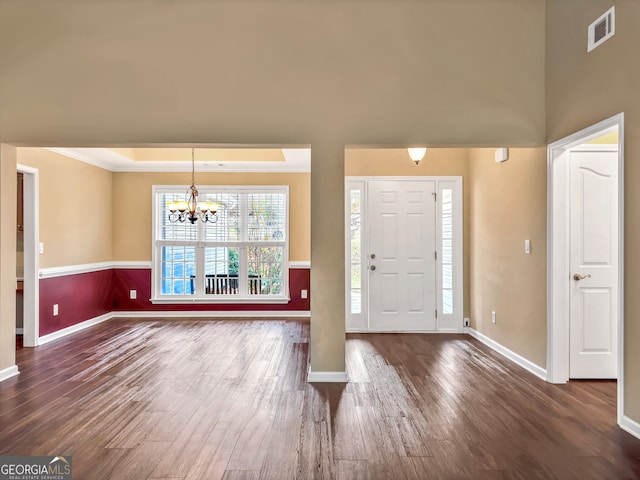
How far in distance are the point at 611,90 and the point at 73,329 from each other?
21.5 ft

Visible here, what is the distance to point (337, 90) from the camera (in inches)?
142

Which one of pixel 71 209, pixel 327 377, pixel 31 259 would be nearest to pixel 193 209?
pixel 71 209

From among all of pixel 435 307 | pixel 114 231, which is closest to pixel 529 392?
pixel 435 307

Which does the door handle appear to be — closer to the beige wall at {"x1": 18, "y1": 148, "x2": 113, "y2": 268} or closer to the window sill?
the window sill

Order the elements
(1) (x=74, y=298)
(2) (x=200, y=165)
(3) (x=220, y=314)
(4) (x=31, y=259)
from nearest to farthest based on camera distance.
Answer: (4) (x=31, y=259)
(1) (x=74, y=298)
(2) (x=200, y=165)
(3) (x=220, y=314)

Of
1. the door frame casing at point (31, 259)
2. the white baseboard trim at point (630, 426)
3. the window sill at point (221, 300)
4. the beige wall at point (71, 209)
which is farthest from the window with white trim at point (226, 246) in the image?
the white baseboard trim at point (630, 426)

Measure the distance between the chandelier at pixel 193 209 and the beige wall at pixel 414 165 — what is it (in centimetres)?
214

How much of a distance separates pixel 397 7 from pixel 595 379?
385 centimetres

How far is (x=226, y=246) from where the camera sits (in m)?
6.63

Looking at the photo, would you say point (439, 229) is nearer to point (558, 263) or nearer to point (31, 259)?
point (558, 263)

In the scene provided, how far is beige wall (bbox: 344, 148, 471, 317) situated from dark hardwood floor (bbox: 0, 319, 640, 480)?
223 centimetres

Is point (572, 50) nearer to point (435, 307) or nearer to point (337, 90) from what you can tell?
point (337, 90)

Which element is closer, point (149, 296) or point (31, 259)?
point (31, 259)

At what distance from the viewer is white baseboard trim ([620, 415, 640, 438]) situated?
2.55 metres
